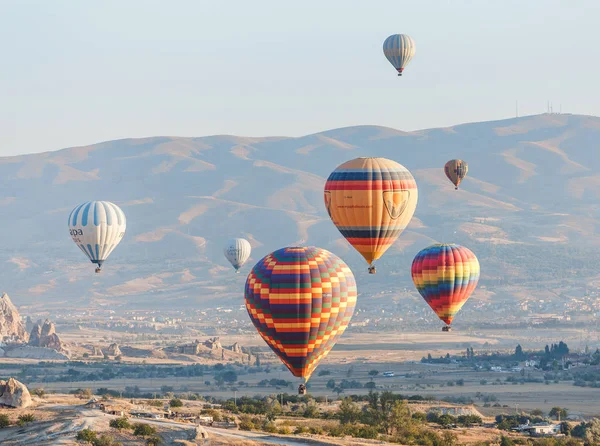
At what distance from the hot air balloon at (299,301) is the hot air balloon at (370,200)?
27.1ft

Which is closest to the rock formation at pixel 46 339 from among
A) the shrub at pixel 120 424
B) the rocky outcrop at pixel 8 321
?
the rocky outcrop at pixel 8 321

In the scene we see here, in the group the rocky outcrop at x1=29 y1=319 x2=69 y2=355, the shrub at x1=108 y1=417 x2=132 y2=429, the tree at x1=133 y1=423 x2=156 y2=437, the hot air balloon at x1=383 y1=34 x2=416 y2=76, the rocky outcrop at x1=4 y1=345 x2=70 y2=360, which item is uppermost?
the hot air balloon at x1=383 y1=34 x2=416 y2=76

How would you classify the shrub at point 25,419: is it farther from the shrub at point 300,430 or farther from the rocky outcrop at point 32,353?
the rocky outcrop at point 32,353

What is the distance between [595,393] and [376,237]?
43543 millimetres

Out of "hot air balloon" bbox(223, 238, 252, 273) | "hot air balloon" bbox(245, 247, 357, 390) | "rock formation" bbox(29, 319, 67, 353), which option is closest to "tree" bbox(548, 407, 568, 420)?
"hot air balloon" bbox(245, 247, 357, 390)

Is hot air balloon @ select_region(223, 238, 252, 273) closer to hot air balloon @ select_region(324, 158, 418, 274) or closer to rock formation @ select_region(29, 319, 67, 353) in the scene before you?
rock formation @ select_region(29, 319, 67, 353)

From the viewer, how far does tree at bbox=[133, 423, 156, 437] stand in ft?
172

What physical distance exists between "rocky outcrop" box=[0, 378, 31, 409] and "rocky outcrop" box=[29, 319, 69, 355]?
253ft

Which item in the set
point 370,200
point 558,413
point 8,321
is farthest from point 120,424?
point 8,321

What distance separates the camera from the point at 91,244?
92938 millimetres

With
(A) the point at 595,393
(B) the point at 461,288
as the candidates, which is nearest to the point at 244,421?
(B) the point at 461,288

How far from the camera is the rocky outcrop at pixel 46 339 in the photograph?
463 ft

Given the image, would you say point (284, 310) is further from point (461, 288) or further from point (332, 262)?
point (461, 288)

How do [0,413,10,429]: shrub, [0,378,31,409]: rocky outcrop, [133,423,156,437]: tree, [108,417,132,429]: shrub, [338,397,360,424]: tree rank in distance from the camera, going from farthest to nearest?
[338,397,360,424]: tree → [0,378,31,409]: rocky outcrop → [0,413,10,429]: shrub → [108,417,132,429]: shrub → [133,423,156,437]: tree
